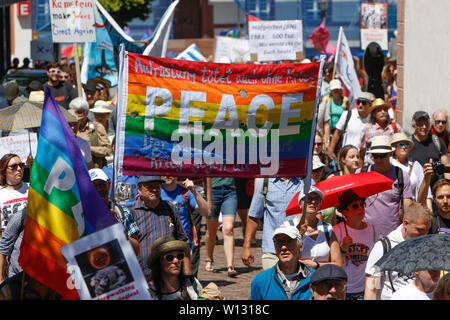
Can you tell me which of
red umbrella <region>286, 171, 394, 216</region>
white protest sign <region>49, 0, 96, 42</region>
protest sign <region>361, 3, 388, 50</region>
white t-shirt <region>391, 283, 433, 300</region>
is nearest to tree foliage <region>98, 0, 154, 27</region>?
protest sign <region>361, 3, 388, 50</region>

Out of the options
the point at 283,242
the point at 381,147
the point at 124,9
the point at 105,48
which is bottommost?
the point at 283,242

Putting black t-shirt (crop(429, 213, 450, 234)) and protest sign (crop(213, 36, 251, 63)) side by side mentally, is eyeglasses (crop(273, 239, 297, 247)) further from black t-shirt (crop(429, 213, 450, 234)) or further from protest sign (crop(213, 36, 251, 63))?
protest sign (crop(213, 36, 251, 63))

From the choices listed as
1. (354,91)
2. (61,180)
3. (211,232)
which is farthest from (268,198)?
(354,91)

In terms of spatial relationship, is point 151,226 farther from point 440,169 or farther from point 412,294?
point 440,169

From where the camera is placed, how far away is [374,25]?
23375 millimetres

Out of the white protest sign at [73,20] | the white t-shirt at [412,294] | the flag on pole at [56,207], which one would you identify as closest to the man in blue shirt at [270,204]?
the white t-shirt at [412,294]

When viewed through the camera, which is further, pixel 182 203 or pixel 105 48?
pixel 105 48

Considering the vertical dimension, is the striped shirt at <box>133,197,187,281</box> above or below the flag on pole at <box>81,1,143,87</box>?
below

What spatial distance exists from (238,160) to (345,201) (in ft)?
3.22

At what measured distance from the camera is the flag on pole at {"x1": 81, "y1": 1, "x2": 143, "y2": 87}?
15.9 m

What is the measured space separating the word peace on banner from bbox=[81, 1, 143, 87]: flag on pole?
841 centimetres

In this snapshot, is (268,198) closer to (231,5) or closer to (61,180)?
(61,180)

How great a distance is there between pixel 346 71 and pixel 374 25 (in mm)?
8121

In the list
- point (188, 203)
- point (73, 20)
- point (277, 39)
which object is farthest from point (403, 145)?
point (277, 39)
